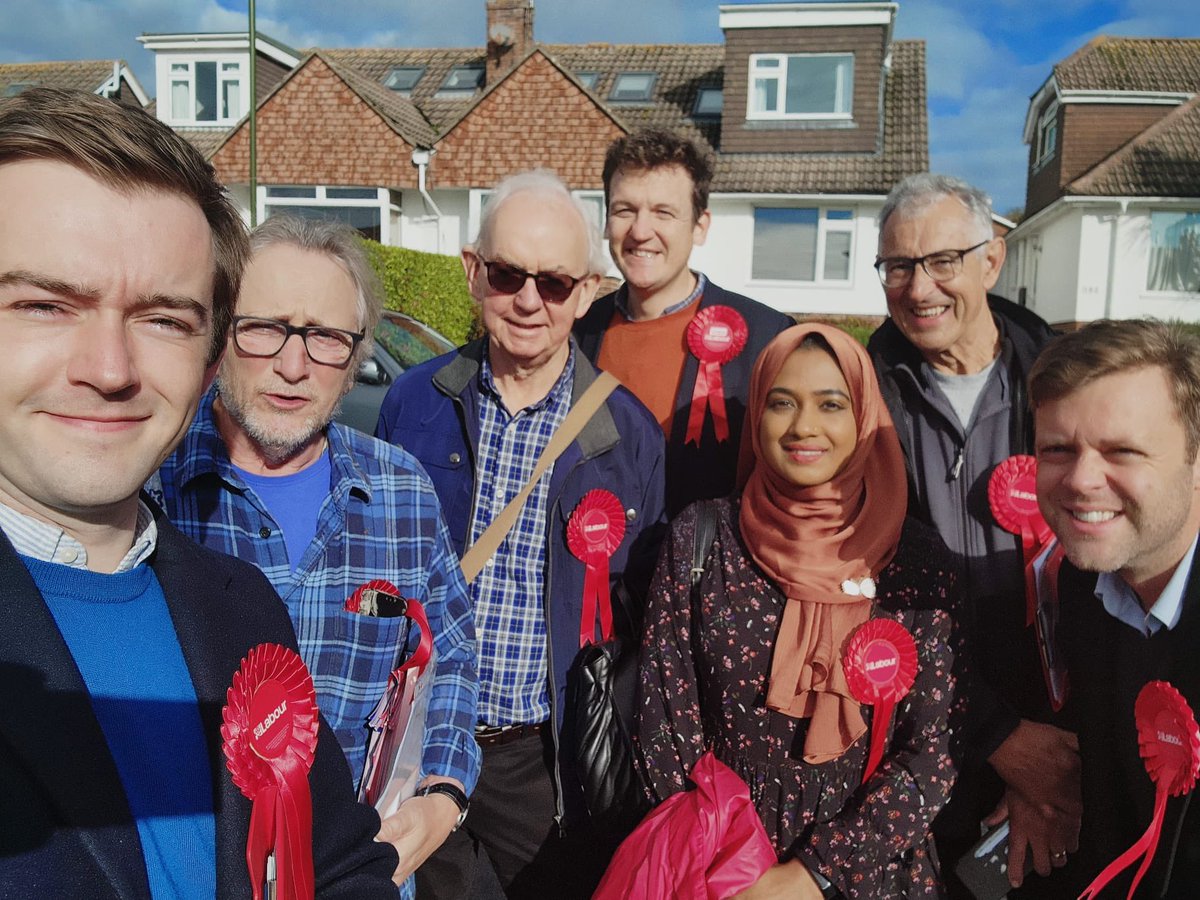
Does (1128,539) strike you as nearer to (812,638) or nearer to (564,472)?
(812,638)

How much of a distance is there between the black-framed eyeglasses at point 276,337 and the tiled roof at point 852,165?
19.5 m

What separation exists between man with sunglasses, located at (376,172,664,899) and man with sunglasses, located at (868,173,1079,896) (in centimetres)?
89

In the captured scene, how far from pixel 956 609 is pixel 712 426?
1.19m

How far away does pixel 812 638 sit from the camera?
230cm

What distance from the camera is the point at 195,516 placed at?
205 cm

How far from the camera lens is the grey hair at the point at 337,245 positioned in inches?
88.1

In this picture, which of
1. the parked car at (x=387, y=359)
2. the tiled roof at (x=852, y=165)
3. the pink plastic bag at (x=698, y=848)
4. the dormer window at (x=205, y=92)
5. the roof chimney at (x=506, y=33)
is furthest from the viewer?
the dormer window at (x=205, y=92)

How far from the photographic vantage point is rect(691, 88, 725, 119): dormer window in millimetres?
22844

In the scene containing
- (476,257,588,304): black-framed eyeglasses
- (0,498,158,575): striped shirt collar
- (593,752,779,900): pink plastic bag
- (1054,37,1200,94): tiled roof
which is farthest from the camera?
(1054,37,1200,94): tiled roof

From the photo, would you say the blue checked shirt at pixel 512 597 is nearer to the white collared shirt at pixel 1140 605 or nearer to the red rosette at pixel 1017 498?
the red rosette at pixel 1017 498

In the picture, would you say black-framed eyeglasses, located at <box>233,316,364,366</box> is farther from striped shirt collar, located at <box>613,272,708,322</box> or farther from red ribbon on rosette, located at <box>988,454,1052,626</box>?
red ribbon on rosette, located at <box>988,454,1052,626</box>

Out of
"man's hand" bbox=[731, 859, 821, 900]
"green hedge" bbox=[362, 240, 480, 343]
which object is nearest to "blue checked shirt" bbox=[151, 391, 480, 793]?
"man's hand" bbox=[731, 859, 821, 900]

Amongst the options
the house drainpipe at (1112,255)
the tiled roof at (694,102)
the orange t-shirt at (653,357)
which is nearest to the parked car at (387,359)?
the orange t-shirt at (653,357)

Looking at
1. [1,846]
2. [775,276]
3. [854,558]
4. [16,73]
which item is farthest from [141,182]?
[16,73]
